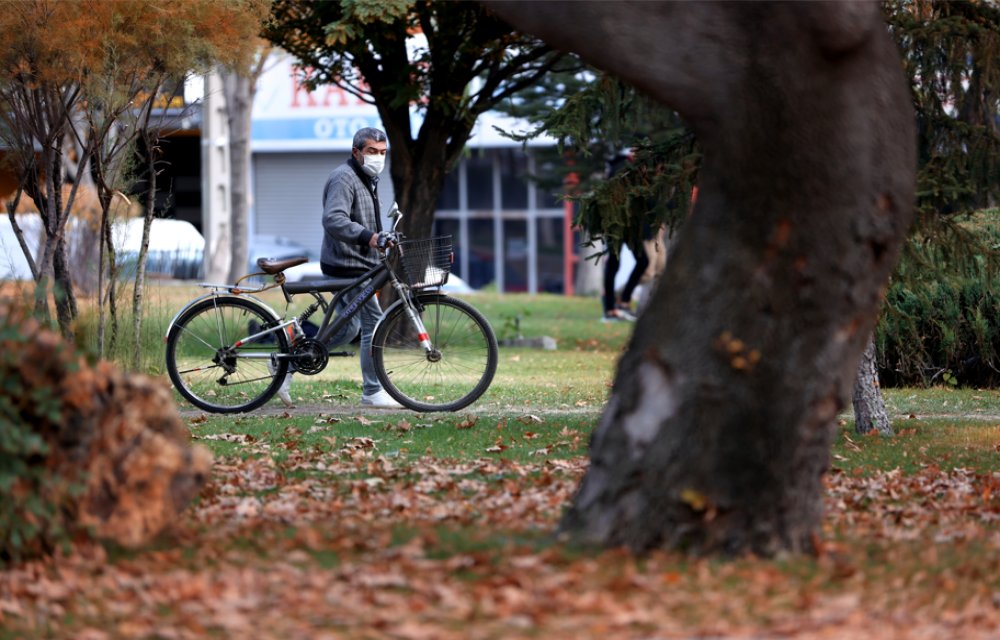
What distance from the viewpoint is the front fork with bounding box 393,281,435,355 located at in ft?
34.1

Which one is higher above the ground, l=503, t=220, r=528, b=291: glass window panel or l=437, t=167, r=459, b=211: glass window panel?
l=437, t=167, r=459, b=211: glass window panel

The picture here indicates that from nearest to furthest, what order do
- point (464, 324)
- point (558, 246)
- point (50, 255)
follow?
1. point (464, 324)
2. point (50, 255)
3. point (558, 246)

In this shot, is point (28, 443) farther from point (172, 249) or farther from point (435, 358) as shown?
point (172, 249)

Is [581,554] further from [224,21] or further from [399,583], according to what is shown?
[224,21]

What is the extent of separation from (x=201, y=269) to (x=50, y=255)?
11.2m

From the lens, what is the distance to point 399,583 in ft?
16.6

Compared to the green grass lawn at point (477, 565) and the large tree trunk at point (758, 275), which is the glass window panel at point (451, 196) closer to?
the green grass lawn at point (477, 565)

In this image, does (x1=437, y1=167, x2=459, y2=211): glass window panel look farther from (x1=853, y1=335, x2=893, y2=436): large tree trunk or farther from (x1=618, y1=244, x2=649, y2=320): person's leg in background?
(x1=853, y1=335, x2=893, y2=436): large tree trunk

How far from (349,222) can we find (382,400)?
1336 millimetres

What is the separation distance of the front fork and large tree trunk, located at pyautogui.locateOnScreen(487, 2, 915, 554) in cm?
506

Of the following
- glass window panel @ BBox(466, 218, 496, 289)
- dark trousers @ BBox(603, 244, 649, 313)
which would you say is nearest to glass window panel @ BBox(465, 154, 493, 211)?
glass window panel @ BBox(466, 218, 496, 289)

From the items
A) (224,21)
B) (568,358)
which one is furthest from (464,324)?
(568,358)

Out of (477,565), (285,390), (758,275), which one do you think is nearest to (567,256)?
(285,390)

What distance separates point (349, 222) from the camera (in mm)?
10523
